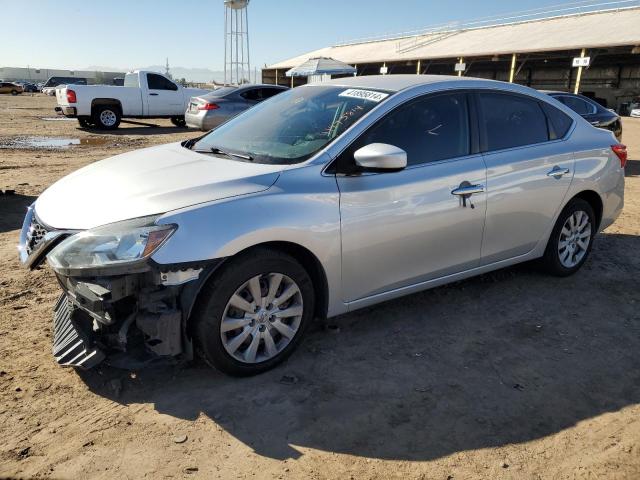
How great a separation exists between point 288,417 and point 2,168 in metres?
9.29

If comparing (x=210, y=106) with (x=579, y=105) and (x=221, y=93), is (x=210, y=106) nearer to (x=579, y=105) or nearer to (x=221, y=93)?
(x=221, y=93)

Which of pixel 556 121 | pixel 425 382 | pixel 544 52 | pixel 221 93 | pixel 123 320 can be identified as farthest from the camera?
pixel 544 52

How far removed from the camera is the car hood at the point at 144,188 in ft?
9.44

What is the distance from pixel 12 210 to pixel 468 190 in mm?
5693

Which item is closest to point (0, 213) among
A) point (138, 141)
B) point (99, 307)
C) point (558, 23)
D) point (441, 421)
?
point (99, 307)

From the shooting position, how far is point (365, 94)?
12.4ft

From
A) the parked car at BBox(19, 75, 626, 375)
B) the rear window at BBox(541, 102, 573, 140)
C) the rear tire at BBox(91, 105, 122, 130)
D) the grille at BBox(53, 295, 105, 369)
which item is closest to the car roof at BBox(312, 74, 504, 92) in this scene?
the parked car at BBox(19, 75, 626, 375)

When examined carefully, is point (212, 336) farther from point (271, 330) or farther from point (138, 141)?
→ point (138, 141)

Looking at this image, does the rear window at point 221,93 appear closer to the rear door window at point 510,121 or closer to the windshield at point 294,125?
the windshield at point 294,125

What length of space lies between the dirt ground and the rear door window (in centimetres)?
133

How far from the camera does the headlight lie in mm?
2697

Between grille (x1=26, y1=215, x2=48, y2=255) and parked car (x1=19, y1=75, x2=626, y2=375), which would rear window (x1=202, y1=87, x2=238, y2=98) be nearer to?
parked car (x1=19, y1=75, x2=626, y2=375)

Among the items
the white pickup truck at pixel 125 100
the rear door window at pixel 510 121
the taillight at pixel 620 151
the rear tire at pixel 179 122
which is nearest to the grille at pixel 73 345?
the rear door window at pixel 510 121

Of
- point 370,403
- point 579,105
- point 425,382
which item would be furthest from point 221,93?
point 370,403
